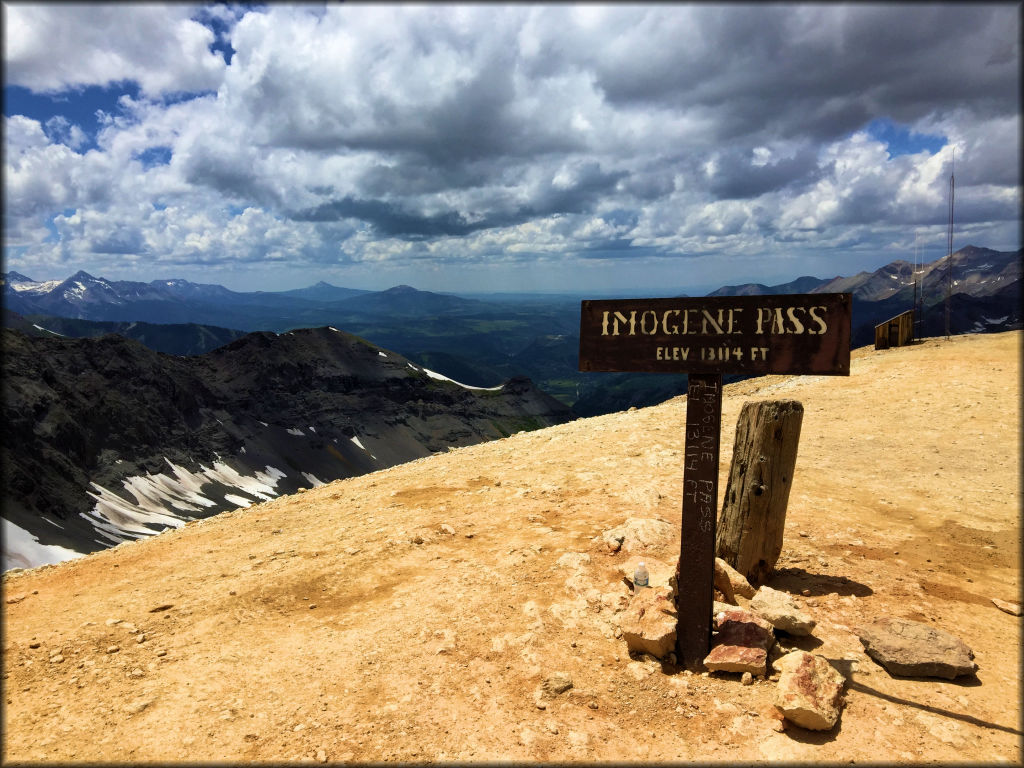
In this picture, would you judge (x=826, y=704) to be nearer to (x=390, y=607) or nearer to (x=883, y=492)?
(x=390, y=607)

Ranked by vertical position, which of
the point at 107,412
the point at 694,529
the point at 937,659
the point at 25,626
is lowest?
the point at 107,412

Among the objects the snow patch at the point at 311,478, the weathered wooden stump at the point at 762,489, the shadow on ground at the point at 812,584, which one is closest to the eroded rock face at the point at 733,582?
the weathered wooden stump at the point at 762,489

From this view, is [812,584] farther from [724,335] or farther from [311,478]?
[311,478]

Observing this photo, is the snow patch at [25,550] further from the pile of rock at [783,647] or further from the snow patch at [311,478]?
the pile of rock at [783,647]

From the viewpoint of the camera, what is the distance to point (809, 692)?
6.06 m

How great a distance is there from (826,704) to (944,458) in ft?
44.8

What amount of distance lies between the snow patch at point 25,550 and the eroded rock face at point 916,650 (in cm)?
8713

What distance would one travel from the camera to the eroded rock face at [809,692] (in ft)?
19.2

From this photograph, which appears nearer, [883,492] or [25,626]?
[25,626]

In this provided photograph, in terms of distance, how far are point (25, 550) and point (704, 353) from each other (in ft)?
313

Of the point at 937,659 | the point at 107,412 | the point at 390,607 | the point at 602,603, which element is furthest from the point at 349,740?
the point at 107,412

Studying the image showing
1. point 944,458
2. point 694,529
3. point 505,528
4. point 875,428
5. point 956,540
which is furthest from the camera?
point 875,428

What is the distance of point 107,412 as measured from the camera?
379 ft

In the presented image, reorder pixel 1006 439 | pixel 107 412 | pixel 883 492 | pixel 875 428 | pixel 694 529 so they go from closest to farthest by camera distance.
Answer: pixel 694 529 → pixel 883 492 → pixel 1006 439 → pixel 875 428 → pixel 107 412
